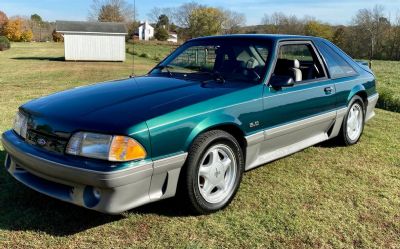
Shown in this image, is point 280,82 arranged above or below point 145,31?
below

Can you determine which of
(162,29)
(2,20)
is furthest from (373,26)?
(2,20)

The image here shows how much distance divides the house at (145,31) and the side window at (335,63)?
8599 cm

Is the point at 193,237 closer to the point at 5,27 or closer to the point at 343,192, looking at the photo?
the point at 343,192

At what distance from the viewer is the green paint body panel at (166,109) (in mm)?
3008

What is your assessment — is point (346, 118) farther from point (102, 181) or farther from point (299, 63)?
point (102, 181)

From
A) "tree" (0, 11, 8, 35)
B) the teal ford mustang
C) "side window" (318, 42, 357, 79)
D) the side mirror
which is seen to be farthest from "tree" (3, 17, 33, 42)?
the side mirror

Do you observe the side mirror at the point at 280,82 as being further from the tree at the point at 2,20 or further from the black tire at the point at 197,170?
the tree at the point at 2,20

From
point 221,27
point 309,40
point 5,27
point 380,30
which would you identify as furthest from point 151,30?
point 309,40

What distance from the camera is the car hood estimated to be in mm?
3025

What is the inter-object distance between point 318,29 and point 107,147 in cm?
6191

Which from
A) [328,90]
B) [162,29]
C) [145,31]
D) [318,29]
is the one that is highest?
[145,31]

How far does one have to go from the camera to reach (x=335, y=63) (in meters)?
5.11

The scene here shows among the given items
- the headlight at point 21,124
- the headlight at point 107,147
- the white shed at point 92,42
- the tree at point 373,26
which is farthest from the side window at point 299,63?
the tree at point 373,26

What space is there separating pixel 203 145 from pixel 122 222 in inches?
34.8
